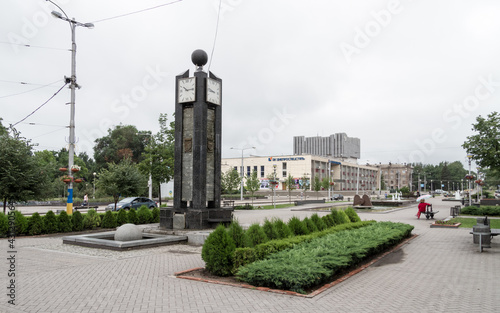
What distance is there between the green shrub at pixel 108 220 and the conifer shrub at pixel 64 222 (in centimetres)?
176

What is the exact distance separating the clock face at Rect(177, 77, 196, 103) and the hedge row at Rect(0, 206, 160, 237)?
24.1 feet

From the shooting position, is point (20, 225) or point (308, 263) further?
point (20, 225)

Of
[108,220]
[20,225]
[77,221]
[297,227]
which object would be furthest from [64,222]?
[297,227]

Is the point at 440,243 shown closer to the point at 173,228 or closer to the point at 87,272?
the point at 173,228

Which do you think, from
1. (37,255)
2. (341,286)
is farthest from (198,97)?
(341,286)

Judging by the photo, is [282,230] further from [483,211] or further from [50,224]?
[483,211]

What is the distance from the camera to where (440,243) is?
13812mm

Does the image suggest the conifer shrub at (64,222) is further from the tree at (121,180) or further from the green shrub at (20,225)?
the tree at (121,180)

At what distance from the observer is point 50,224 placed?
16375mm

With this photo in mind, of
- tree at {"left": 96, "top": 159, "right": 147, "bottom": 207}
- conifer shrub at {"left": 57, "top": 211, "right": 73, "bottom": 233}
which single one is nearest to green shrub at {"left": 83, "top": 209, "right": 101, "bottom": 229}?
conifer shrub at {"left": 57, "top": 211, "right": 73, "bottom": 233}

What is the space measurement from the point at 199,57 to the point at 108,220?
947cm

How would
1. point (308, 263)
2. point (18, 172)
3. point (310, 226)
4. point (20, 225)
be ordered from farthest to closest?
point (18, 172) < point (20, 225) < point (310, 226) < point (308, 263)

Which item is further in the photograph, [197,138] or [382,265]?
[197,138]

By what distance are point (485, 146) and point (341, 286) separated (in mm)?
31310
